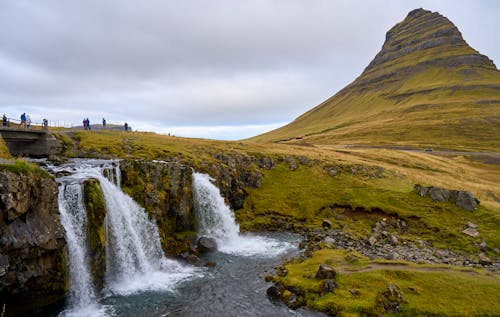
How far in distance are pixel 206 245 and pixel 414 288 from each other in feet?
80.5

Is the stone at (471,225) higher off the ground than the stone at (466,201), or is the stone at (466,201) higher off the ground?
the stone at (466,201)

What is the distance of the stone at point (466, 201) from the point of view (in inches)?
2051

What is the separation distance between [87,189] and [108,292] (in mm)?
9719

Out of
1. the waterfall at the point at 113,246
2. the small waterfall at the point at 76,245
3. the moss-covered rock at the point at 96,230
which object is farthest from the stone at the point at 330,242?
the small waterfall at the point at 76,245

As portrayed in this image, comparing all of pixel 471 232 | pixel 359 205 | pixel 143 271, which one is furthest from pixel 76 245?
pixel 471 232

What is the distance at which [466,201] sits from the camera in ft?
173

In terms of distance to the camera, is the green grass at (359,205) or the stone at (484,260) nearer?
the stone at (484,260)

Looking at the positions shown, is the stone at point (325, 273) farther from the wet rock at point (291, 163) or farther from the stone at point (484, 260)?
the wet rock at point (291, 163)

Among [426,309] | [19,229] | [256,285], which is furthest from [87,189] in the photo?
[426,309]

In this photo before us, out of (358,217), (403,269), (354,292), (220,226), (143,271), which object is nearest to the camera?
(354,292)

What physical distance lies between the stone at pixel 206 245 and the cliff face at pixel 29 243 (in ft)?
57.6

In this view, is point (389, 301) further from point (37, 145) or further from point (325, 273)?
point (37, 145)

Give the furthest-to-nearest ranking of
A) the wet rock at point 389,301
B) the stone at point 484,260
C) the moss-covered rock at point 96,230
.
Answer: the stone at point 484,260
the moss-covered rock at point 96,230
the wet rock at point 389,301

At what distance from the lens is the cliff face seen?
24.4 m
